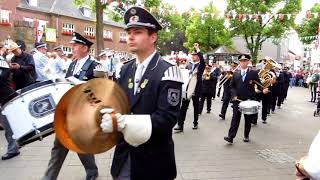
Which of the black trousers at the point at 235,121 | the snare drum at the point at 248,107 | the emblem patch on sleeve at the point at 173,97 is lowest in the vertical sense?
the black trousers at the point at 235,121

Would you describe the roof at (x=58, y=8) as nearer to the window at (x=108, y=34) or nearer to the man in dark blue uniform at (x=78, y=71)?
the window at (x=108, y=34)

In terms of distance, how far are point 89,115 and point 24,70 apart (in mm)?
6025

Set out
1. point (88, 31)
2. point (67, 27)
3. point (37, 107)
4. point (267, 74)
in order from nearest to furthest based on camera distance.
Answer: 1. point (37, 107)
2. point (267, 74)
3. point (67, 27)
4. point (88, 31)

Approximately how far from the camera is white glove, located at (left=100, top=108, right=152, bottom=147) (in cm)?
238

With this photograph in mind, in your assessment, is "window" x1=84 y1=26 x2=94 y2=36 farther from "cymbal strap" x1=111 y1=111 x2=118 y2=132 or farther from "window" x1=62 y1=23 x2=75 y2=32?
"cymbal strap" x1=111 y1=111 x2=118 y2=132

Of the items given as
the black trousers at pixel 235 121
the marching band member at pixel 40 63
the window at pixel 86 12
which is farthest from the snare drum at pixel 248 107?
the window at pixel 86 12

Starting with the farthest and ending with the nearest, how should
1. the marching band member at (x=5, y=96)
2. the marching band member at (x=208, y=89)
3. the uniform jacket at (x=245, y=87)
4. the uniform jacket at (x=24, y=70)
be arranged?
the marching band member at (x=208, y=89) → the uniform jacket at (x=245, y=87) → the uniform jacket at (x=24, y=70) → the marching band member at (x=5, y=96)

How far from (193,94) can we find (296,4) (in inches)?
1496

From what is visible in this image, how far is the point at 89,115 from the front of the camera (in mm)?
2379

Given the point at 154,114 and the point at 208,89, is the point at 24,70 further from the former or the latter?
the point at 208,89

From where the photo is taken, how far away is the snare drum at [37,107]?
4.18 metres

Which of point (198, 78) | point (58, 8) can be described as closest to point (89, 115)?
point (198, 78)

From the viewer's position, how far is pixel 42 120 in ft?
13.7

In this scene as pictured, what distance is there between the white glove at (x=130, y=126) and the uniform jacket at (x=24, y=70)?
5818mm
